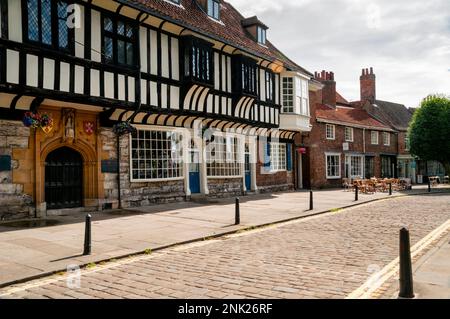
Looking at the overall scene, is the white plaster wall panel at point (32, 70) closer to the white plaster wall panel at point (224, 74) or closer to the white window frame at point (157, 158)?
the white window frame at point (157, 158)

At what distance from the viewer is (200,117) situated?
57.1 ft

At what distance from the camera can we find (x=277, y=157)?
24109 mm

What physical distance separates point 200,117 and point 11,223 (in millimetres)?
8818

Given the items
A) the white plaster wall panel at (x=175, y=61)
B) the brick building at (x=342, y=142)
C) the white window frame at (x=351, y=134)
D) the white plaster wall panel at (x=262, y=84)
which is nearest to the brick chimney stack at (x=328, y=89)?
the brick building at (x=342, y=142)

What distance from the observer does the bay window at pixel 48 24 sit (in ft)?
36.4

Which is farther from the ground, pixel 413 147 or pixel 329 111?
pixel 329 111

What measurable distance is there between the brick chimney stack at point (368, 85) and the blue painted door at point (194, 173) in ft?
91.5

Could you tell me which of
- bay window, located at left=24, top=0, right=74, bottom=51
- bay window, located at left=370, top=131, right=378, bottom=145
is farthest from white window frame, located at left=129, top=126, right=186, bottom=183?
bay window, located at left=370, top=131, right=378, bottom=145

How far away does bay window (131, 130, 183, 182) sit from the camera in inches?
600

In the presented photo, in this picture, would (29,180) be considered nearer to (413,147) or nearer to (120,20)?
(120,20)

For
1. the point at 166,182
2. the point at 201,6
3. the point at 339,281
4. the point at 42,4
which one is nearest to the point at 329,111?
the point at 201,6

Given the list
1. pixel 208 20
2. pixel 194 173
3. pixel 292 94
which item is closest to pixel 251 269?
pixel 194 173

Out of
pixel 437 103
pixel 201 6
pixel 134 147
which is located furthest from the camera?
pixel 437 103

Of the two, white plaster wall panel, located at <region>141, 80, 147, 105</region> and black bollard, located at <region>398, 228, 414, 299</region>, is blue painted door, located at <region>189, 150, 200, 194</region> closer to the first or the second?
white plaster wall panel, located at <region>141, 80, 147, 105</region>
